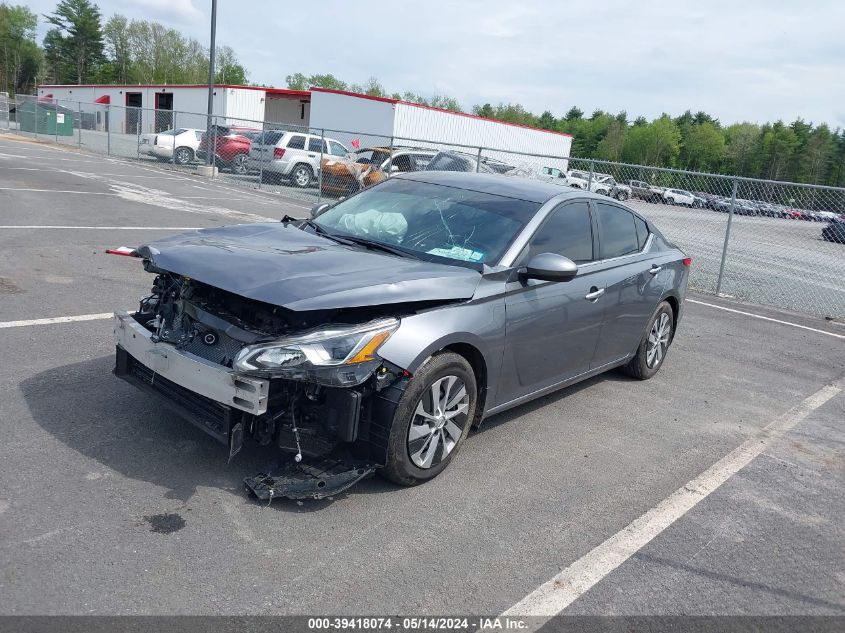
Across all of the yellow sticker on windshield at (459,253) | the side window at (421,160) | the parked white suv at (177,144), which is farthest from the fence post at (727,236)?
the parked white suv at (177,144)

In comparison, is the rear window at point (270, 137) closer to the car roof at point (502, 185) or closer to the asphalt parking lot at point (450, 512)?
the asphalt parking lot at point (450, 512)

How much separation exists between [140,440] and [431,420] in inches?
64.8

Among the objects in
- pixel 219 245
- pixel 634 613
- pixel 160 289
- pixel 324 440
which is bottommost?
pixel 634 613

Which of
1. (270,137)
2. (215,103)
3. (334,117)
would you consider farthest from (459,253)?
(215,103)

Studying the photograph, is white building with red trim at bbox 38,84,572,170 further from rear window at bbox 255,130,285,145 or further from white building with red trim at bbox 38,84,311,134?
rear window at bbox 255,130,285,145

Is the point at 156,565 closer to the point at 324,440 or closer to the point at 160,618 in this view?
the point at 160,618

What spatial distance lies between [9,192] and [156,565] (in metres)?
12.7

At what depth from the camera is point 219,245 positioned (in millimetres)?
4277

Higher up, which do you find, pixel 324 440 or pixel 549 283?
pixel 549 283

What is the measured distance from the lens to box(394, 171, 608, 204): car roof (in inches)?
201

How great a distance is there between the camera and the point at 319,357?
3.45 metres

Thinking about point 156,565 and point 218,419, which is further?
point 218,419

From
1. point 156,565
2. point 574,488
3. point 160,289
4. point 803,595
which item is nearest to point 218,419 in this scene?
point 156,565

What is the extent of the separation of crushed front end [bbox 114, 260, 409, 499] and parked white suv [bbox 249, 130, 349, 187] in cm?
1812
